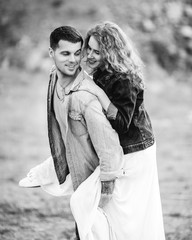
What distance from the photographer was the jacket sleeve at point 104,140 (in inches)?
106

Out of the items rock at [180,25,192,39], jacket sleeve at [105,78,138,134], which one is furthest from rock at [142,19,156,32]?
jacket sleeve at [105,78,138,134]

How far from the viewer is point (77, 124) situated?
282 cm

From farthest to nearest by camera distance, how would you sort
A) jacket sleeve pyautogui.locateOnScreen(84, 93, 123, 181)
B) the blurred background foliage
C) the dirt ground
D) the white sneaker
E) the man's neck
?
the blurred background foliage
the dirt ground
the white sneaker
the man's neck
jacket sleeve pyautogui.locateOnScreen(84, 93, 123, 181)

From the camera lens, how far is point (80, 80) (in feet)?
9.16

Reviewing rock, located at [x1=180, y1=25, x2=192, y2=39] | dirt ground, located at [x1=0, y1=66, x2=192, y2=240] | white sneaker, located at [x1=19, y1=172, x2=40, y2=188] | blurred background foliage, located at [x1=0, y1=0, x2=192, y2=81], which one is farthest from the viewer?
rock, located at [x1=180, y1=25, x2=192, y2=39]

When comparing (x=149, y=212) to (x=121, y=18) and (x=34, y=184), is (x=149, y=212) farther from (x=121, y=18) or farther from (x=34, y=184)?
(x=121, y=18)

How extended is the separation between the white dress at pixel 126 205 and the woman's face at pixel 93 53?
0.59m

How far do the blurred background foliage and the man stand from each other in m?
7.29

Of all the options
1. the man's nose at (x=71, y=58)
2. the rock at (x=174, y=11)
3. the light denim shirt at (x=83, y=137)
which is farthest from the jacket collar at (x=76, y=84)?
the rock at (x=174, y=11)

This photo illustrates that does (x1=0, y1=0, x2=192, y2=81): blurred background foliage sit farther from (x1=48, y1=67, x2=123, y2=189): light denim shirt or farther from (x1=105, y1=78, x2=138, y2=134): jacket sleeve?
(x1=105, y1=78, x2=138, y2=134): jacket sleeve

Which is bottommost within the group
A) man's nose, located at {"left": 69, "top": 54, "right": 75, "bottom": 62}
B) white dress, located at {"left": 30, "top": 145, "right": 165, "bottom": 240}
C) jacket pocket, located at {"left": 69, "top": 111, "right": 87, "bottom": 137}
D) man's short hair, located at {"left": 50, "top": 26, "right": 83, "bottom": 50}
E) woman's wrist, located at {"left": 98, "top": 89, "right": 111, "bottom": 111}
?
white dress, located at {"left": 30, "top": 145, "right": 165, "bottom": 240}

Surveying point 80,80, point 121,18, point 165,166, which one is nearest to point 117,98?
point 80,80

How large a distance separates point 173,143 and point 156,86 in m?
2.70

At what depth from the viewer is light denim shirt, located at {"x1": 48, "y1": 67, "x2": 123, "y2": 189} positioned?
2.72 meters
